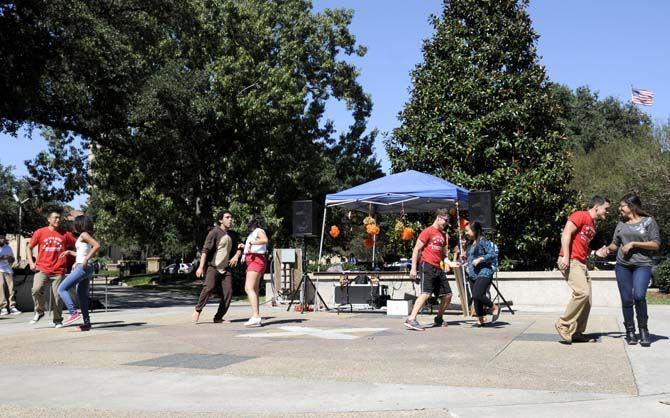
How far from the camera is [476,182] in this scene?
19.7 metres

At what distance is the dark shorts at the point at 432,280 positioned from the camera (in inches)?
405

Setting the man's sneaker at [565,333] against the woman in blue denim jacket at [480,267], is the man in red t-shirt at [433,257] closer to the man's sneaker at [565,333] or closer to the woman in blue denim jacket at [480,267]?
the woman in blue denim jacket at [480,267]

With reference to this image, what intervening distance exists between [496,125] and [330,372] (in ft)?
49.7

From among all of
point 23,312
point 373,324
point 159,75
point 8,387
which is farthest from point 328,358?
point 159,75

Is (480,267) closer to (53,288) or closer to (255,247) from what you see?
(255,247)

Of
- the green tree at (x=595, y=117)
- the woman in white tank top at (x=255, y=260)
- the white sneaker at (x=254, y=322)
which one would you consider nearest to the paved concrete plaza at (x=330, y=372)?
the white sneaker at (x=254, y=322)

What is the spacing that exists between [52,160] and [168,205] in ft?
17.5

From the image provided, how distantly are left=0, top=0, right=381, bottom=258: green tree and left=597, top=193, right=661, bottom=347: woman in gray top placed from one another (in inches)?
517

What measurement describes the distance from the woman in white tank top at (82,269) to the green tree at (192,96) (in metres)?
7.28

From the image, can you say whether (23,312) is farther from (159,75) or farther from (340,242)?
(340,242)

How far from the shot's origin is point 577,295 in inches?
324

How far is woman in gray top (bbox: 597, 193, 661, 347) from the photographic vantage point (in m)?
8.12

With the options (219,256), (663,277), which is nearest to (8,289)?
(219,256)

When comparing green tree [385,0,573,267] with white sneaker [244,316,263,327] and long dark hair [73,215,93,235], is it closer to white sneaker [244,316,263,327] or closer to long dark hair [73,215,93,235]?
white sneaker [244,316,263,327]
